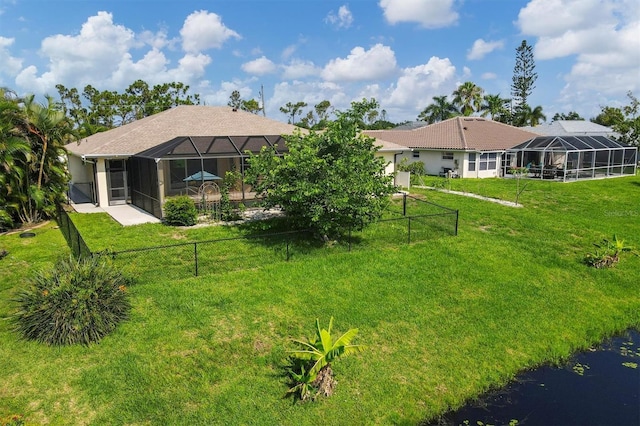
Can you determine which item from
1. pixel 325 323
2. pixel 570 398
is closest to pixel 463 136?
pixel 325 323

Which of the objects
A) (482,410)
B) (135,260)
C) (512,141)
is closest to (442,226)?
(482,410)

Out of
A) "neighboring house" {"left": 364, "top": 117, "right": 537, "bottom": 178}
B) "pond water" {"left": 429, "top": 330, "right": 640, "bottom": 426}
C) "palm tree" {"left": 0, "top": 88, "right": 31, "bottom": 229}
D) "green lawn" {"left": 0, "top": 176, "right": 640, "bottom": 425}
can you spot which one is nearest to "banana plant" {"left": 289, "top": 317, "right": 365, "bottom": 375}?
"green lawn" {"left": 0, "top": 176, "right": 640, "bottom": 425}

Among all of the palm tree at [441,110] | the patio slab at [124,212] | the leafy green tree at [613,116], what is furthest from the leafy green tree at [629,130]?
the patio slab at [124,212]

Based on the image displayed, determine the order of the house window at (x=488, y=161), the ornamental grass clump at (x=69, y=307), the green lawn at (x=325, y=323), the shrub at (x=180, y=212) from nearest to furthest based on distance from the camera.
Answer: the green lawn at (x=325, y=323) < the ornamental grass clump at (x=69, y=307) < the shrub at (x=180, y=212) < the house window at (x=488, y=161)

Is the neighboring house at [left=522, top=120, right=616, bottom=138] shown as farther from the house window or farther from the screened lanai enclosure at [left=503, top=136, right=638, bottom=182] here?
the house window

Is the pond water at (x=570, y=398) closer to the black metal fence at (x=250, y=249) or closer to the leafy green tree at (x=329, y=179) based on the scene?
the black metal fence at (x=250, y=249)
